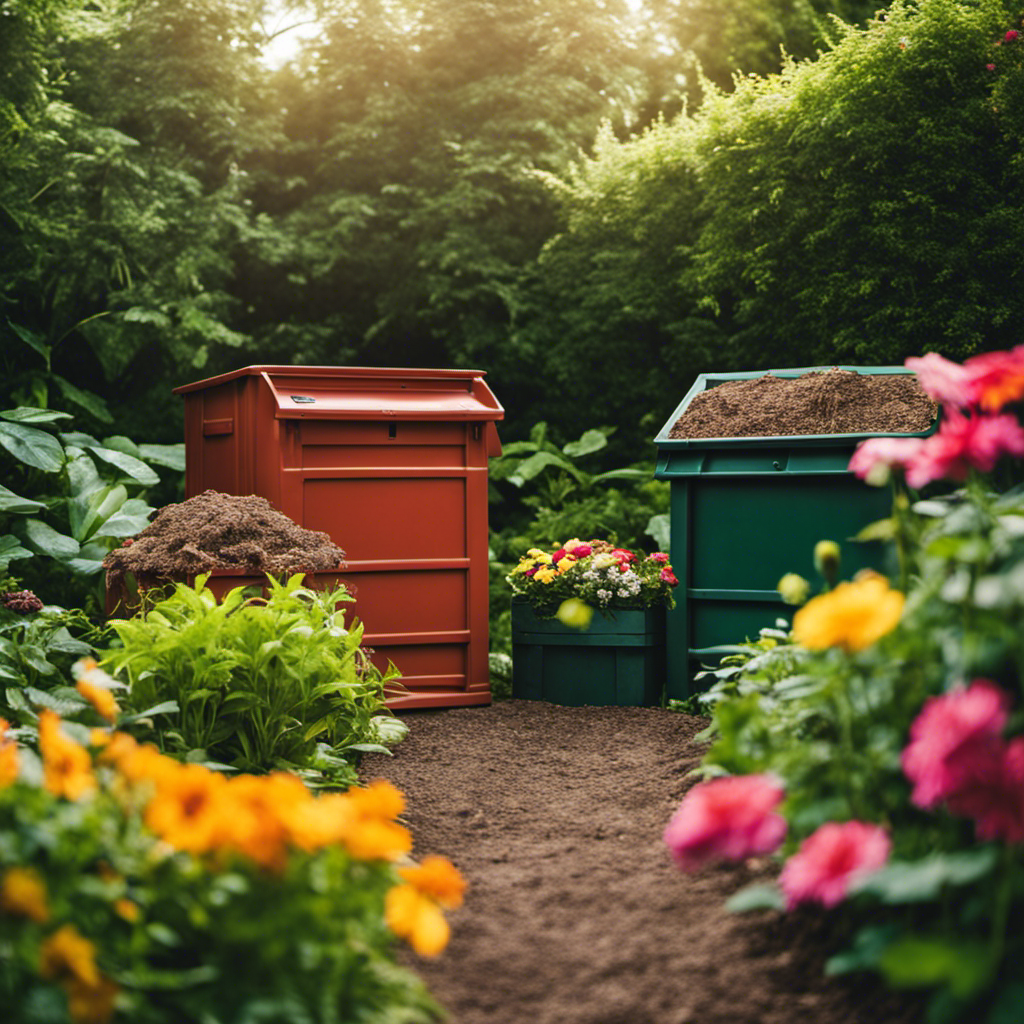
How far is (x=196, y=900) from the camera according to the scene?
182cm

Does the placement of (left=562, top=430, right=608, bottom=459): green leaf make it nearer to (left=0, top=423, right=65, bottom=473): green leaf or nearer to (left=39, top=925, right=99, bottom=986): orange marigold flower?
(left=0, top=423, right=65, bottom=473): green leaf

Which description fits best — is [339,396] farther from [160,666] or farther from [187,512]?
[160,666]

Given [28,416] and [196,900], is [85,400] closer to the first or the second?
[28,416]

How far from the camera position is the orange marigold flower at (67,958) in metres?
1.51

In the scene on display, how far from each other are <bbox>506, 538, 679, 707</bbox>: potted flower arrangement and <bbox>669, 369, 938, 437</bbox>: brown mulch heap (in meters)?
0.73

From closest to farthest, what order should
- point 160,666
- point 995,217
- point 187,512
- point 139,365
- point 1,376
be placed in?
point 160,666
point 187,512
point 995,217
point 1,376
point 139,365

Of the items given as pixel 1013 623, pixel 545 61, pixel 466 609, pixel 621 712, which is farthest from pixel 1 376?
pixel 1013 623

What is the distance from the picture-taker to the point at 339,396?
507cm

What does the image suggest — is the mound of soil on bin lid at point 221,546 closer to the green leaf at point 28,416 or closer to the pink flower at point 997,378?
the green leaf at point 28,416

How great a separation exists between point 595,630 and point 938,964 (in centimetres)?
374

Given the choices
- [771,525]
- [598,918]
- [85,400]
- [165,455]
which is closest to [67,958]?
[598,918]

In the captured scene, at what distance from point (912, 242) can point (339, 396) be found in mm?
4427

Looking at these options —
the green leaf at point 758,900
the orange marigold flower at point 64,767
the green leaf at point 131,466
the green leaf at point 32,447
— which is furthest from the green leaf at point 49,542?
the green leaf at point 758,900

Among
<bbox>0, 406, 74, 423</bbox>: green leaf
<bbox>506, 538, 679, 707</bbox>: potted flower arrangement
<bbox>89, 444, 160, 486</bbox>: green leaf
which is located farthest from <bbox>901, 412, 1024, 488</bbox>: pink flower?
<bbox>89, 444, 160, 486</bbox>: green leaf
